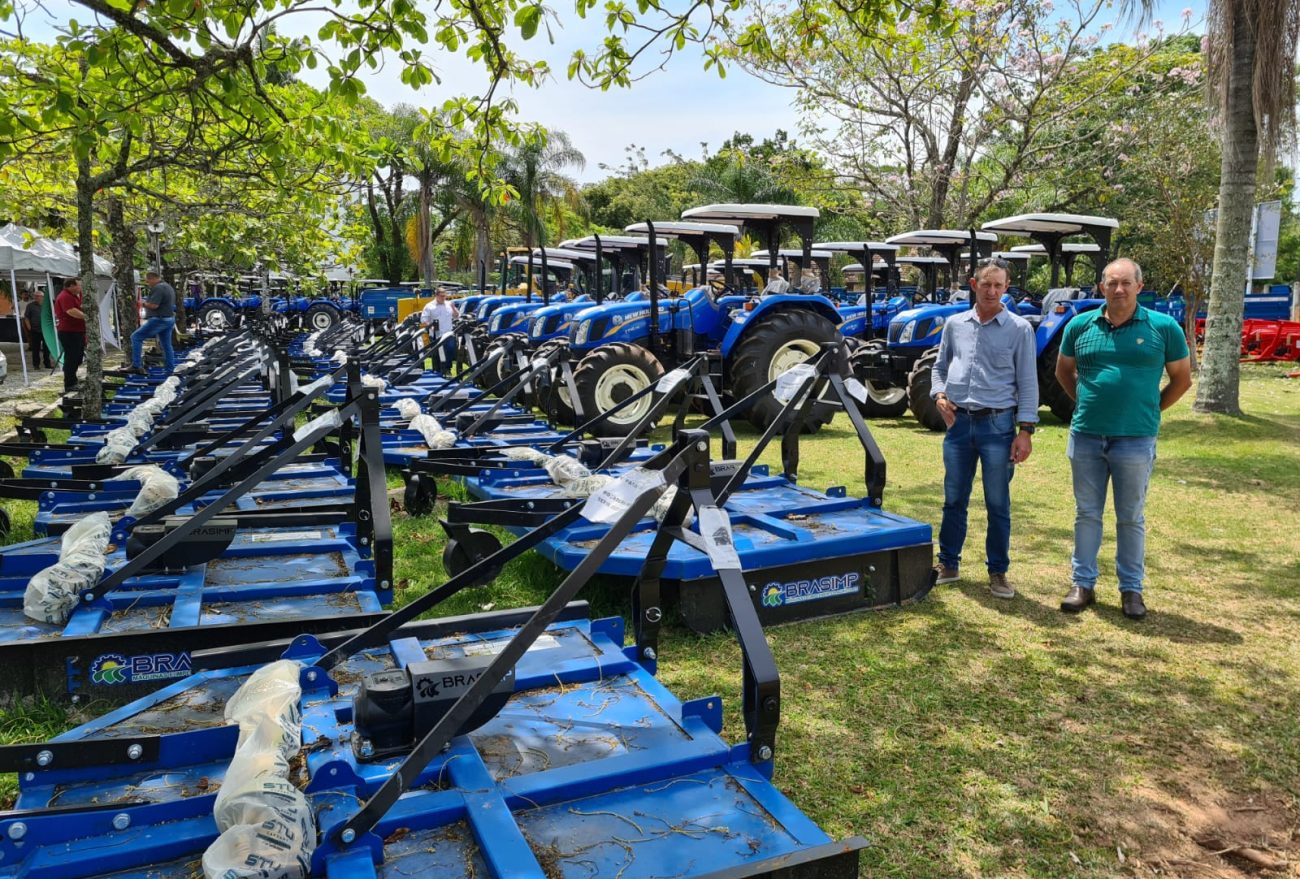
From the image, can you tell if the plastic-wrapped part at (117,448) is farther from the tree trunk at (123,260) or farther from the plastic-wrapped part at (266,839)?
the tree trunk at (123,260)

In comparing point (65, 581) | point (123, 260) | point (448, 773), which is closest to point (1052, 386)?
point (448, 773)

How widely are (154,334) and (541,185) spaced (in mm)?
20227

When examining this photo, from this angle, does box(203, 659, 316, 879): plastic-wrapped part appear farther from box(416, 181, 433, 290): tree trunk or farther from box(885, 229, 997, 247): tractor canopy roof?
box(416, 181, 433, 290): tree trunk

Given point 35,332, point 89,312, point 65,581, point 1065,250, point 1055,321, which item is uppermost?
point 1065,250

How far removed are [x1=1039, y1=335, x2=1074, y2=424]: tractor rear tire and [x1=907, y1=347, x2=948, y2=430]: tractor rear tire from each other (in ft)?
3.74

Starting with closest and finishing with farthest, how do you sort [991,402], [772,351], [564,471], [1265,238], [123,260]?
[991,402], [564,471], [772,351], [123,260], [1265,238]

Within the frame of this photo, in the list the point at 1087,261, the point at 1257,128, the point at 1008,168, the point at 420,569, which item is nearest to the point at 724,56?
the point at 420,569

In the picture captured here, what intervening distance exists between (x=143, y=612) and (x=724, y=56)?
4.09 meters

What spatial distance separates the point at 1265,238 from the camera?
15.6m

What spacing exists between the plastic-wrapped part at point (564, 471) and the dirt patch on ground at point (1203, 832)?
3316mm

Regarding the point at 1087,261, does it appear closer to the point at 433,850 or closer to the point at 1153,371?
the point at 1153,371

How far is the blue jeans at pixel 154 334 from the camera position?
1374cm

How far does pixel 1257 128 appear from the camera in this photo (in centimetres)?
935

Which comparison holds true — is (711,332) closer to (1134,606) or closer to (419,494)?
(419,494)
